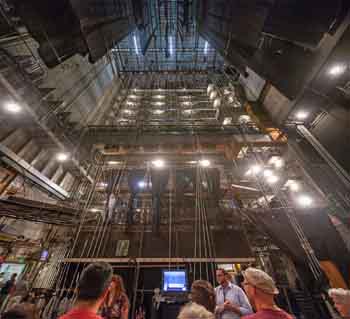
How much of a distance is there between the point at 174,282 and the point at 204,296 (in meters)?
2.16

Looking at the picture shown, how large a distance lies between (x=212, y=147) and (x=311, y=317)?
18.5ft

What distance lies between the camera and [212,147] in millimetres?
6133

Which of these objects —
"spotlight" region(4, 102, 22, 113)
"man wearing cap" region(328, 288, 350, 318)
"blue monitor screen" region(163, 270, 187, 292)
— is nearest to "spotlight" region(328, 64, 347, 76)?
"man wearing cap" region(328, 288, 350, 318)

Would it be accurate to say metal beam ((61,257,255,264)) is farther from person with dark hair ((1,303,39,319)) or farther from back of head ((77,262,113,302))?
back of head ((77,262,113,302))

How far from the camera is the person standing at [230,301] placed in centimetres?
181

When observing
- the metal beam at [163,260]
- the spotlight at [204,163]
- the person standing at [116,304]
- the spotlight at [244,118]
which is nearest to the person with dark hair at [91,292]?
the person standing at [116,304]

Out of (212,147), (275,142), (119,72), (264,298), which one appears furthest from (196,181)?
(119,72)

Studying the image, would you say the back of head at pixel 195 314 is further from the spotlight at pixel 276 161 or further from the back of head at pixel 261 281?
the spotlight at pixel 276 161

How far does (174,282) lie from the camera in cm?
363

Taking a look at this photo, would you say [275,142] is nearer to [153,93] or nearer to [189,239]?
[189,239]

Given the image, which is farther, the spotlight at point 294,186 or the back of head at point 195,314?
the spotlight at point 294,186

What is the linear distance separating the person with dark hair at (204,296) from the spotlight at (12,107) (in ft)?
23.5

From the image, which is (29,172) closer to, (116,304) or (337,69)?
(116,304)

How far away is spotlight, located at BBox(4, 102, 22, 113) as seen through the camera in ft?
15.7
